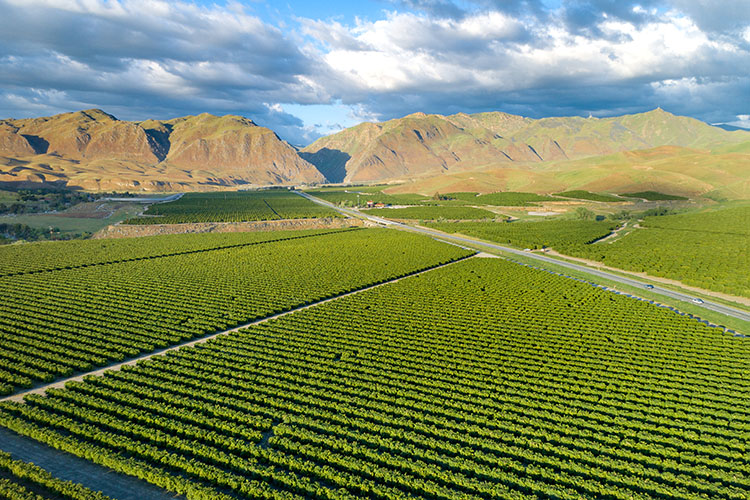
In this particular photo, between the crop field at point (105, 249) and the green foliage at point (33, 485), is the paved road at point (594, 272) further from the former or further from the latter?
the green foliage at point (33, 485)

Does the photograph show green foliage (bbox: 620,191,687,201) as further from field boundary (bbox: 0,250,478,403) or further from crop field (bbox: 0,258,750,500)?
field boundary (bbox: 0,250,478,403)

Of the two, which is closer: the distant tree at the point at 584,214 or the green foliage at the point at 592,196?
the distant tree at the point at 584,214

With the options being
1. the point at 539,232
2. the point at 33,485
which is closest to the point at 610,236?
the point at 539,232

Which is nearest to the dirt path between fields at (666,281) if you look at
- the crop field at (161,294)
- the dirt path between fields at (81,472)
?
the crop field at (161,294)

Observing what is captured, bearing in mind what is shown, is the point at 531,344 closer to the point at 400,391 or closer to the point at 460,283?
the point at 400,391

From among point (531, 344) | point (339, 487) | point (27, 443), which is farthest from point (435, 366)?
point (27, 443)

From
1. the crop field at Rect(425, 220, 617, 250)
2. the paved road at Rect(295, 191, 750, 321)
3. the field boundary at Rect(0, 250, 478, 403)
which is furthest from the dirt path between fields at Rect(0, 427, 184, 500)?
the crop field at Rect(425, 220, 617, 250)

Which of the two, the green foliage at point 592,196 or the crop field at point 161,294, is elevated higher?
the green foliage at point 592,196
